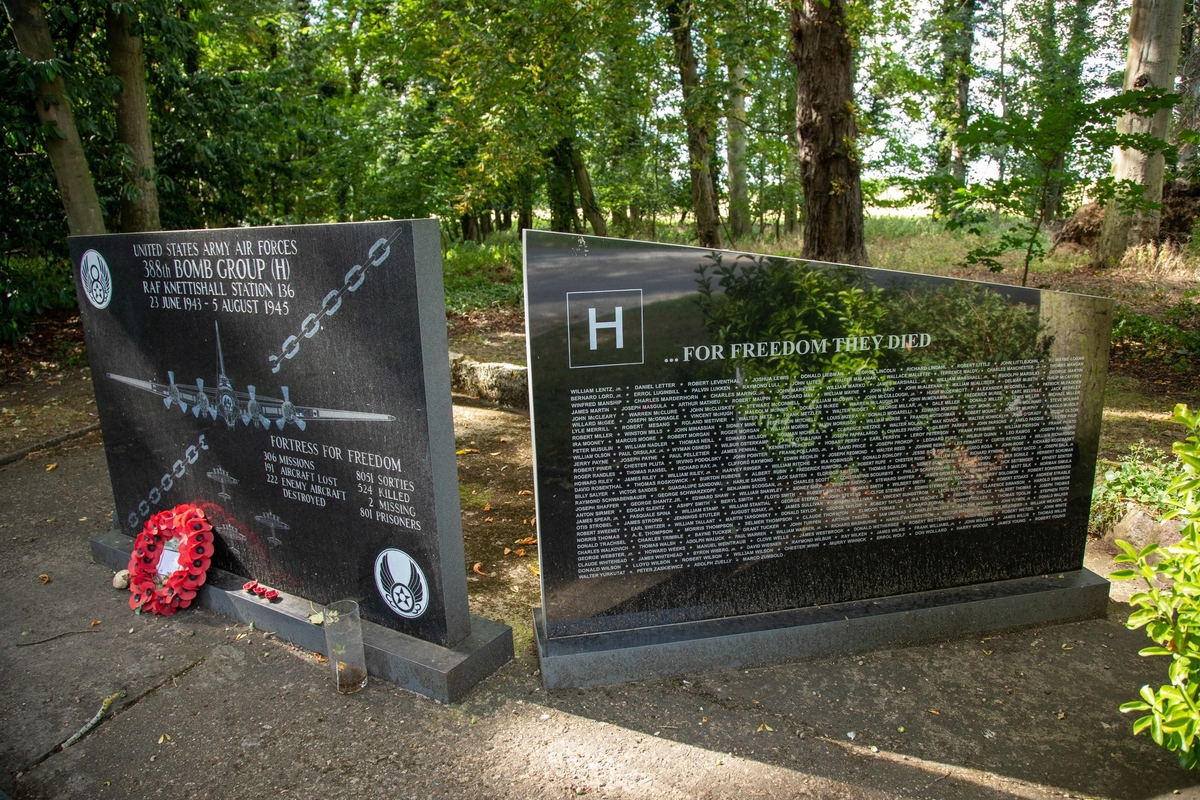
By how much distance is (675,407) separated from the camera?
3.36 meters

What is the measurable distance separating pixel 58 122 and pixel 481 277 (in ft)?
27.6

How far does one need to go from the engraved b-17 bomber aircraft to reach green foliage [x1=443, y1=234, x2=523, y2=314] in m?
8.48

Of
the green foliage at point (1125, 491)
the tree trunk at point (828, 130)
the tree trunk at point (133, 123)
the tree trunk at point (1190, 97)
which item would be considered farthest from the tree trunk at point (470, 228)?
the green foliage at point (1125, 491)

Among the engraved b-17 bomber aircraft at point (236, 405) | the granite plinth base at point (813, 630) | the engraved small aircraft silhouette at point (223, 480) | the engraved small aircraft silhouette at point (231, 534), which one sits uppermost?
the engraved b-17 bomber aircraft at point (236, 405)

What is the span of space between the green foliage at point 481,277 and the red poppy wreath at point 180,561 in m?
8.60

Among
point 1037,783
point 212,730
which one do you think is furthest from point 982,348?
point 212,730

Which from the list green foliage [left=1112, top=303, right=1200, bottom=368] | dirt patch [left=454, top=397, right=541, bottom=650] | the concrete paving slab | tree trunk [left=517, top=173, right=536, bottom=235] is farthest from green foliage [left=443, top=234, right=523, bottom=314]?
the concrete paving slab

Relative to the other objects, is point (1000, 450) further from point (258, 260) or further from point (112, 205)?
point (112, 205)

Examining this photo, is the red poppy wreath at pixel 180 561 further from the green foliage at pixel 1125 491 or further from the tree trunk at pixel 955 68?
the tree trunk at pixel 955 68

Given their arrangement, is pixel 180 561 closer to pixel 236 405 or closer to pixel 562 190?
pixel 236 405

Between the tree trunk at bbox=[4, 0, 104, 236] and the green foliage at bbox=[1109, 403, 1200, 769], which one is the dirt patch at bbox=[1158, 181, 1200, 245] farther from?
the tree trunk at bbox=[4, 0, 104, 236]

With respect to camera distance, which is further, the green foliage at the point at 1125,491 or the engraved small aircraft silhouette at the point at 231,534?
the green foliage at the point at 1125,491

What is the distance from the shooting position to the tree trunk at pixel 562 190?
18359 mm

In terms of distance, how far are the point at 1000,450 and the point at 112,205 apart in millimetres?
10709
